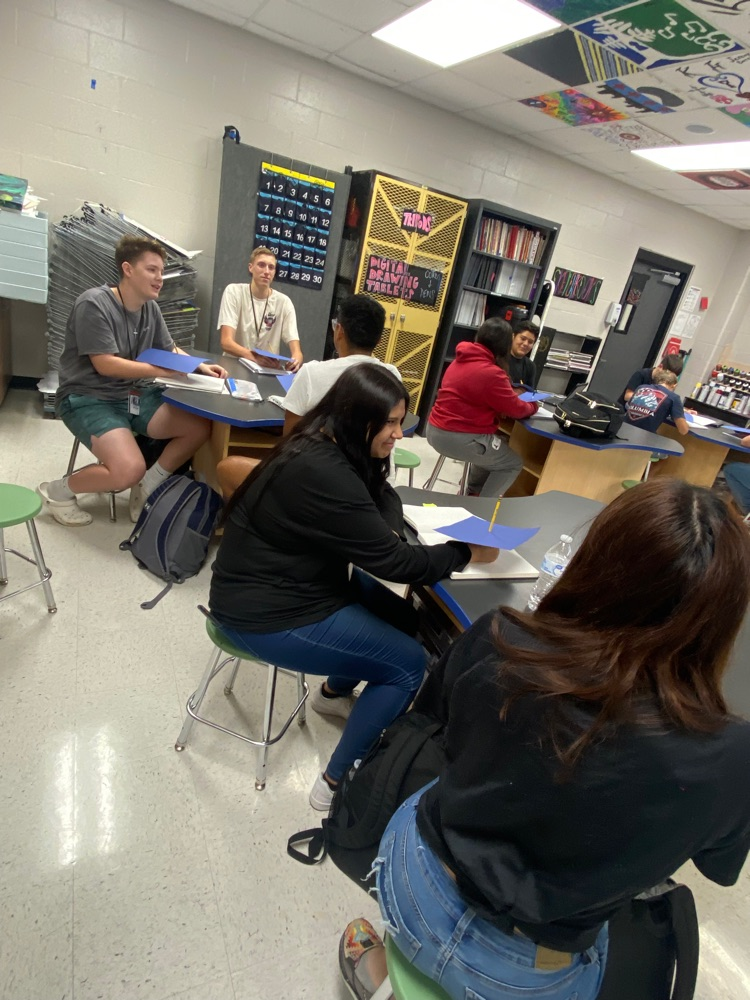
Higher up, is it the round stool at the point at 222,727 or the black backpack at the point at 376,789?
the black backpack at the point at 376,789

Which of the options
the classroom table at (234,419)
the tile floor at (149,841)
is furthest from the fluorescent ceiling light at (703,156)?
the tile floor at (149,841)

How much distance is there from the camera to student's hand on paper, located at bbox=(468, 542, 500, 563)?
143 cm

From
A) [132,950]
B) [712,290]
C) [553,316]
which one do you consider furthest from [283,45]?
[712,290]

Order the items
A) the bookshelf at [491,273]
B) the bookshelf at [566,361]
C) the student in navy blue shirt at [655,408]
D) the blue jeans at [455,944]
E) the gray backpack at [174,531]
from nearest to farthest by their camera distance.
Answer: the blue jeans at [455,944], the gray backpack at [174,531], the student in navy blue shirt at [655,408], the bookshelf at [491,273], the bookshelf at [566,361]

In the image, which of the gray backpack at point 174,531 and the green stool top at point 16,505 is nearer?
the green stool top at point 16,505

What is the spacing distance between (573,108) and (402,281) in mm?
1613

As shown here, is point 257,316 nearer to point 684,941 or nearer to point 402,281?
point 402,281

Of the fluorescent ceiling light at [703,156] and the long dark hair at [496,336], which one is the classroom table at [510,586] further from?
the fluorescent ceiling light at [703,156]

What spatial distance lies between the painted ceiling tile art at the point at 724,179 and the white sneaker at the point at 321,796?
17.5ft

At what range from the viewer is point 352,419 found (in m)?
1.37

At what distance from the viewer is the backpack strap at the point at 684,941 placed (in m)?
0.90

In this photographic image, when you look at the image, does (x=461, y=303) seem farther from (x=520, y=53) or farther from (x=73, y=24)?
(x=73, y=24)

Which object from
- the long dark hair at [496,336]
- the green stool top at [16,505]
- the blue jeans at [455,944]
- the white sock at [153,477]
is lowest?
the white sock at [153,477]

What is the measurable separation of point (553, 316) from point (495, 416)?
10.2 feet
